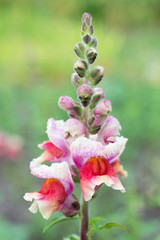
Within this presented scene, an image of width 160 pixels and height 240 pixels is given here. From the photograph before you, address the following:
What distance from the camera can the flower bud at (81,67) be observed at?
1.10 meters

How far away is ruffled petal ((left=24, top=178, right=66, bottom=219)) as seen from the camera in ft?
3.49

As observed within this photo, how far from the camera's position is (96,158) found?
1.09 m

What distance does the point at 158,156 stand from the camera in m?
3.64

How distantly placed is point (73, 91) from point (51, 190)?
3.43 meters

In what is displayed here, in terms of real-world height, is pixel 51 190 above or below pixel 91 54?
below

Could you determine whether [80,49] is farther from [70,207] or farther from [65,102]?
[70,207]

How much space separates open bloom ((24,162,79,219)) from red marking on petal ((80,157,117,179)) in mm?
58

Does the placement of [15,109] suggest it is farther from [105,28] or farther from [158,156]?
[105,28]

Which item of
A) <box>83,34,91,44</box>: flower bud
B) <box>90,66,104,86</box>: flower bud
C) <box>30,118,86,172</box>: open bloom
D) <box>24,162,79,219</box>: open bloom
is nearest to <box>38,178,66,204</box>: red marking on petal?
<box>24,162,79,219</box>: open bloom

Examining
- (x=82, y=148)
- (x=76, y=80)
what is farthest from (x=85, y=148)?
(x=76, y=80)

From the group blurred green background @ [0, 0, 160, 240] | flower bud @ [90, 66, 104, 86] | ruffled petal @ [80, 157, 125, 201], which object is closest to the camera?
ruffled petal @ [80, 157, 125, 201]

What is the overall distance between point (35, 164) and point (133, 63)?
6285mm

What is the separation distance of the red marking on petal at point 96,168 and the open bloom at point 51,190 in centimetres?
6

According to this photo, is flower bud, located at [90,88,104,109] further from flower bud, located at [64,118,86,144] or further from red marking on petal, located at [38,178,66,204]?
red marking on petal, located at [38,178,66,204]
